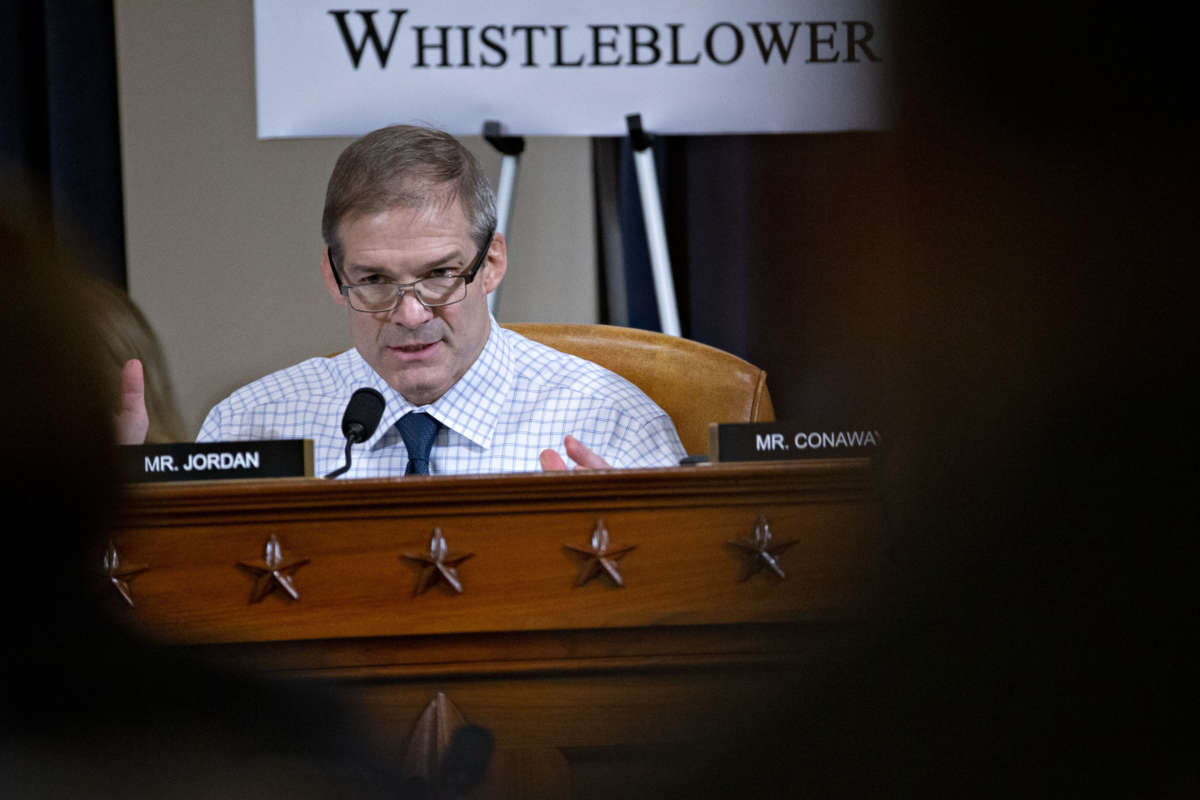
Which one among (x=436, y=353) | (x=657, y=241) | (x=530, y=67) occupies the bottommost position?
(x=436, y=353)

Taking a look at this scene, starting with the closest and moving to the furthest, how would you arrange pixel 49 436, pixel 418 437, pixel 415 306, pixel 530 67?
pixel 49 436, pixel 418 437, pixel 415 306, pixel 530 67

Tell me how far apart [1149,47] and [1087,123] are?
0.4 inches

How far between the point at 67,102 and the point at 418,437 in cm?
132

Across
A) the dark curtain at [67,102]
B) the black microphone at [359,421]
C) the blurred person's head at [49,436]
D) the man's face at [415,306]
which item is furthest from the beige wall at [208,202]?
the blurred person's head at [49,436]

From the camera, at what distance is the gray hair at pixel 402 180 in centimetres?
162

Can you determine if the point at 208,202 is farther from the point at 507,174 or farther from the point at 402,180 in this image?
the point at 402,180

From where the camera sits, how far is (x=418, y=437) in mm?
1525

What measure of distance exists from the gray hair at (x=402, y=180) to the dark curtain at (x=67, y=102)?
904mm

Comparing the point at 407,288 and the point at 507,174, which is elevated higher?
the point at 507,174

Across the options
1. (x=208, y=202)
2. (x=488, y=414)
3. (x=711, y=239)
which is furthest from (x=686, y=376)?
(x=208, y=202)

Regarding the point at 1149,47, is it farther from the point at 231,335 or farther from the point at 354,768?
the point at 231,335

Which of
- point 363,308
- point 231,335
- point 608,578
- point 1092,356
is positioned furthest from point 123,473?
point 231,335

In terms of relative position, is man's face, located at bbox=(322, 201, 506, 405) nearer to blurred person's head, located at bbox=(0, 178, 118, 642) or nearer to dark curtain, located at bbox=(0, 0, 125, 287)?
dark curtain, located at bbox=(0, 0, 125, 287)

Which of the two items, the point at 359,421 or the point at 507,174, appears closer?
the point at 359,421
